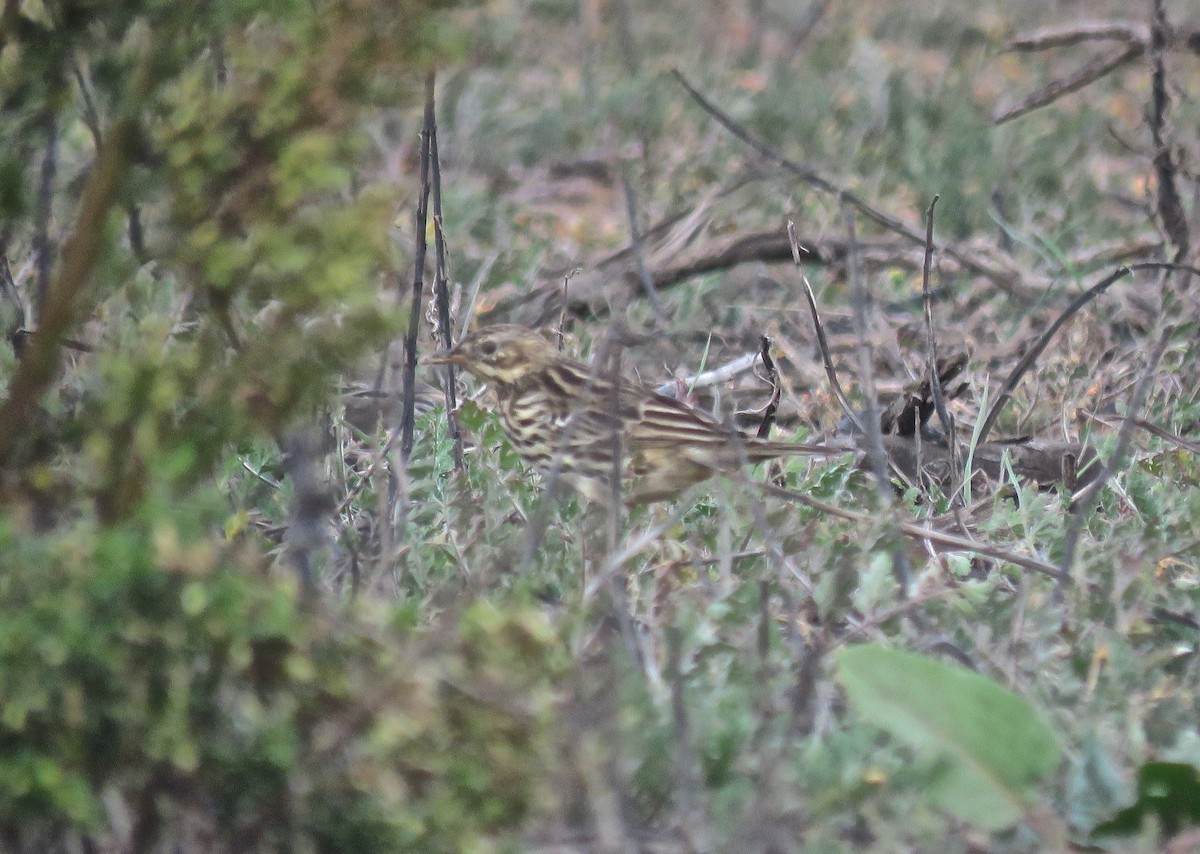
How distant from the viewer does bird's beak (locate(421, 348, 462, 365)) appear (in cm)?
559

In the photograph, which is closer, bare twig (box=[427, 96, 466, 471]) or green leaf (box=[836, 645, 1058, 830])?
green leaf (box=[836, 645, 1058, 830])

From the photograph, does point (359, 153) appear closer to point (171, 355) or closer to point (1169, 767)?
point (171, 355)

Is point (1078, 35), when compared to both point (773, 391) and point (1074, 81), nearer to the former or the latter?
point (1074, 81)

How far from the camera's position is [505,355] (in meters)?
Answer: 6.10

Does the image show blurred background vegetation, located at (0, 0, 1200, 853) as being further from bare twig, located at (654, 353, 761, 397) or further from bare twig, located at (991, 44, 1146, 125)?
bare twig, located at (991, 44, 1146, 125)

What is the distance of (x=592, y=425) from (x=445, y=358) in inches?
22.5

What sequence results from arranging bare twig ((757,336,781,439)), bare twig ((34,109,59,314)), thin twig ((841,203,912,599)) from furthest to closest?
1. bare twig ((757,336,781,439))
2. thin twig ((841,203,912,599))
3. bare twig ((34,109,59,314))

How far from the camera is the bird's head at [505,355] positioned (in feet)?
19.8

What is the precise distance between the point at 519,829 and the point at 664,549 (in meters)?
1.98

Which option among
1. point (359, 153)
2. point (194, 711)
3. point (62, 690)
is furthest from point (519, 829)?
point (359, 153)

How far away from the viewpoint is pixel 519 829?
263cm

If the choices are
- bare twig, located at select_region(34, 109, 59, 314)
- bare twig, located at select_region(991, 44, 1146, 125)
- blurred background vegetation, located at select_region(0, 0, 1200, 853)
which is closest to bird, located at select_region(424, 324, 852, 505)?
blurred background vegetation, located at select_region(0, 0, 1200, 853)

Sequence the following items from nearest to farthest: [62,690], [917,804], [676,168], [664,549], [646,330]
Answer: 1. [62,690]
2. [917,804]
3. [664,549]
4. [646,330]
5. [676,168]

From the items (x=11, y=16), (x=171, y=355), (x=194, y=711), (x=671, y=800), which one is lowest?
(x=671, y=800)
